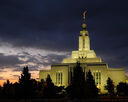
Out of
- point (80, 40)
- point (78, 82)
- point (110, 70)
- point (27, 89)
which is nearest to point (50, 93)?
point (27, 89)

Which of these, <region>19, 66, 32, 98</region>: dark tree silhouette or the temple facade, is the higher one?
the temple facade

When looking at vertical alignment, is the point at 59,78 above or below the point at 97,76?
below

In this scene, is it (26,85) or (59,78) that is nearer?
(26,85)

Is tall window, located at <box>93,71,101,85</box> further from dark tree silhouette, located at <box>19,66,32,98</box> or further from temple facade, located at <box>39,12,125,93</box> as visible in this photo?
dark tree silhouette, located at <box>19,66,32,98</box>

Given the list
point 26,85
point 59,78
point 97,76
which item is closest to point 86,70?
point 97,76

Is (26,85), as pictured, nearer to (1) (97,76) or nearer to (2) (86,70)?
(2) (86,70)

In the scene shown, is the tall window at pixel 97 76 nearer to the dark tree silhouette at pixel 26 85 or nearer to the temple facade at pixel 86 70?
the temple facade at pixel 86 70

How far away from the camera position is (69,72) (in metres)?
103

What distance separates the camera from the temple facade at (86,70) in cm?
9981

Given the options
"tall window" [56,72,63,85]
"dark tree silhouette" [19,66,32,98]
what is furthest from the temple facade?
"dark tree silhouette" [19,66,32,98]

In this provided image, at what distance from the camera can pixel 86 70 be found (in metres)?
101

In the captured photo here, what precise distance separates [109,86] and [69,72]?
2606cm

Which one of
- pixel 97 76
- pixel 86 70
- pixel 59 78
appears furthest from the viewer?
pixel 59 78

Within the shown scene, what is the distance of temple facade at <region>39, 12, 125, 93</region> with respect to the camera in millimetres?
99812
